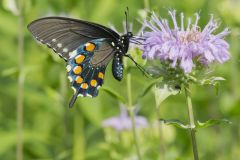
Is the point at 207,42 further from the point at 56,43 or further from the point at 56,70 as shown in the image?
the point at 56,70

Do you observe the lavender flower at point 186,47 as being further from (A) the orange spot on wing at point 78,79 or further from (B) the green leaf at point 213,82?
(A) the orange spot on wing at point 78,79

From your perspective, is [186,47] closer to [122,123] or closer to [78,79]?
[78,79]

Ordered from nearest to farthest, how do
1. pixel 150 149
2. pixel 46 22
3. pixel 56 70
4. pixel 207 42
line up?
1. pixel 207 42
2. pixel 46 22
3. pixel 150 149
4. pixel 56 70

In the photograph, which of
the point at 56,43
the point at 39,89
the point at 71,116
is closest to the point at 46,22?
the point at 56,43

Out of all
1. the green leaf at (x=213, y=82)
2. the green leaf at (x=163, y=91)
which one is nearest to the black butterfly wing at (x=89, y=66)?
the green leaf at (x=163, y=91)

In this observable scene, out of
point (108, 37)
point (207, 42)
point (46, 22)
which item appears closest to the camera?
point (207, 42)

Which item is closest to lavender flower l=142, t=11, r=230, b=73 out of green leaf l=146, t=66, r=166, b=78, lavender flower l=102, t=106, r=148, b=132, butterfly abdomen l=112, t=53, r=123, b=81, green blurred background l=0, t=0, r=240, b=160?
green leaf l=146, t=66, r=166, b=78

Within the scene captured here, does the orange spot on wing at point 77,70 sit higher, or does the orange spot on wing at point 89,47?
the orange spot on wing at point 89,47
